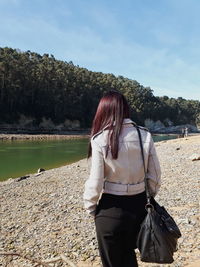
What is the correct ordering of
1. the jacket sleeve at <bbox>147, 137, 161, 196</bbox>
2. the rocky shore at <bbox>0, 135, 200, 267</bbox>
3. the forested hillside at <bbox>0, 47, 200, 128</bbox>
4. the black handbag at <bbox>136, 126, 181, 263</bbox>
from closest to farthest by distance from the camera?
1. the black handbag at <bbox>136, 126, 181, 263</bbox>
2. the jacket sleeve at <bbox>147, 137, 161, 196</bbox>
3. the rocky shore at <bbox>0, 135, 200, 267</bbox>
4. the forested hillside at <bbox>0, 47, 200, 128</bbox>

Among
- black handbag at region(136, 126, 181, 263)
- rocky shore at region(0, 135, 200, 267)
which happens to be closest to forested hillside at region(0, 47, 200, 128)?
rocky shore at region(0, 135, 200, 267)

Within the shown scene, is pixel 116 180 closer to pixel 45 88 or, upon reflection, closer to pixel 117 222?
pixel 117 222

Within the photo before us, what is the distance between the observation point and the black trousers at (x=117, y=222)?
2748 millimetres

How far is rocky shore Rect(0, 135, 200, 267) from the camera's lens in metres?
5.68

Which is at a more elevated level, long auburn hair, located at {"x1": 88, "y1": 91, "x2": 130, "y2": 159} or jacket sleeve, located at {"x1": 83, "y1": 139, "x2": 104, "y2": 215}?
long auburn hair, located at {"x1": 88, "y1": 91, "x2": 130, "y2": 159}

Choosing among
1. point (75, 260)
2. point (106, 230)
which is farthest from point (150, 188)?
point (75, 260)

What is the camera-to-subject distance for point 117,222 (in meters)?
2.74

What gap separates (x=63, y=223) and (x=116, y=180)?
18.0ft

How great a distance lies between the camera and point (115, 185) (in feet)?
9.13

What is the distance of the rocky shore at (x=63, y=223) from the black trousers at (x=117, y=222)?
154cm

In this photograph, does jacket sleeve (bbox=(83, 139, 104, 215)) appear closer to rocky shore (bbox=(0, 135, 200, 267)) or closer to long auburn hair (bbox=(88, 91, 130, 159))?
long auburn hair (bbox=(88, 91, 130, 159))

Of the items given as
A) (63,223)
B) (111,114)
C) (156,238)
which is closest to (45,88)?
(63,223)

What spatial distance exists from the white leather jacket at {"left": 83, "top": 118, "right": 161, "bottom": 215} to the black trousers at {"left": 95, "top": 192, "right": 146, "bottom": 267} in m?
0.06

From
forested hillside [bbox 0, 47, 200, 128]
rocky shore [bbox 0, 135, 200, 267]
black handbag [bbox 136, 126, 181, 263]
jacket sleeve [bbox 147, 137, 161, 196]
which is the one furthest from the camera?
forested hillside [bbox 0, 47, 200, 128]
